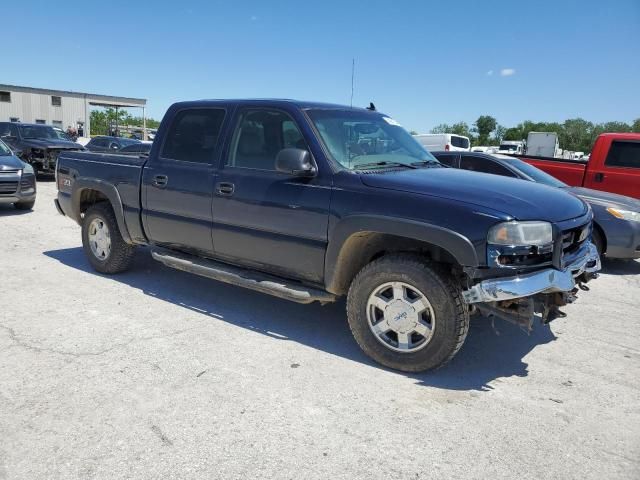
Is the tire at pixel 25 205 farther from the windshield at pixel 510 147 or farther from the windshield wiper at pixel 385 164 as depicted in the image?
the windshield at pixel 510 147

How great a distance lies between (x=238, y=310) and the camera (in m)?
4.73

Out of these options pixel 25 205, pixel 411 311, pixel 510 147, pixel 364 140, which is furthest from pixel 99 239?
pixel 510 147

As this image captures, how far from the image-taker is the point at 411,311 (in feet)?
11.3

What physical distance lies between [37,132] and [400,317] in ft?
50.7

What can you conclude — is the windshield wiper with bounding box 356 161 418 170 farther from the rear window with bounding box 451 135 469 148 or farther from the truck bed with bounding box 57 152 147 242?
the rear window with bounding box 451 135 469 148

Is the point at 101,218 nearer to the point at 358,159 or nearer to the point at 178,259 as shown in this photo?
the point at 178,259

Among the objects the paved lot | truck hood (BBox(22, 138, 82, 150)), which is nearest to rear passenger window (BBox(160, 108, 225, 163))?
the paved lot

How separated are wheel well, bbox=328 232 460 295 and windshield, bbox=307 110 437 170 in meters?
0.58

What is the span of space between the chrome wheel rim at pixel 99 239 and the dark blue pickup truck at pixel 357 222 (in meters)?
0.54

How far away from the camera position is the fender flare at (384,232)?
10.3ft

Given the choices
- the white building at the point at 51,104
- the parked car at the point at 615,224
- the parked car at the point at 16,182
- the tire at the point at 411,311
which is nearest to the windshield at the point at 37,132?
the parked car at the point at 16,182

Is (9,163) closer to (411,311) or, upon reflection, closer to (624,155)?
(411,311)

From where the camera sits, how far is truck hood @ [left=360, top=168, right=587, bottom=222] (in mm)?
3238


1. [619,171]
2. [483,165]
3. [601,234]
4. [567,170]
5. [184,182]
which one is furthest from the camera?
[567,170]
